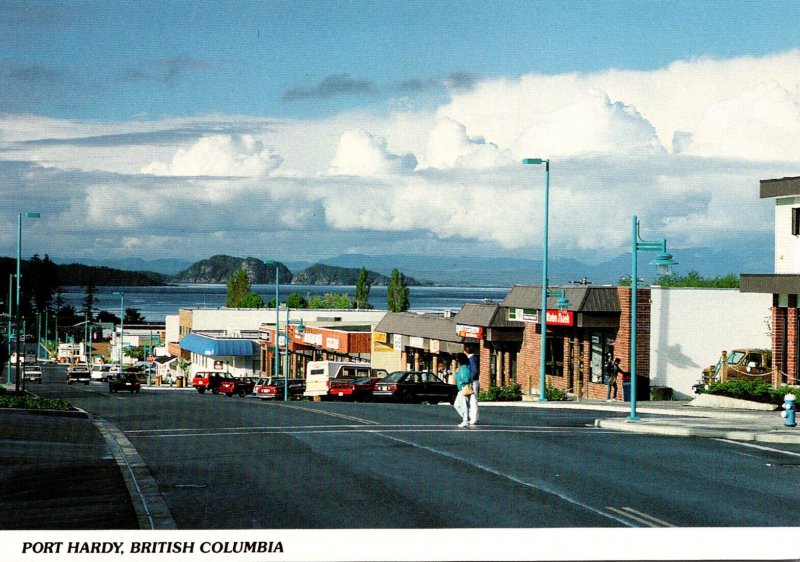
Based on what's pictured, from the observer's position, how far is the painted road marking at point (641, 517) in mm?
9562

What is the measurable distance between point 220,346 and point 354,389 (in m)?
49.4

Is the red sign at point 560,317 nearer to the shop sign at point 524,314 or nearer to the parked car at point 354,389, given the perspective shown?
the shop sign at point 524,314

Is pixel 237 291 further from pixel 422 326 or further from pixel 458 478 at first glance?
pixel 458 478

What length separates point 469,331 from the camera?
55.0 meters

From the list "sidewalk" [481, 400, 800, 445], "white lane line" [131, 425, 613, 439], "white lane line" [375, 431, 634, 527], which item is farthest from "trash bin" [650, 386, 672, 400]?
"white lane line" [375, 431, 634, 527]

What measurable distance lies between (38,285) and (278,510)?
5124 mm

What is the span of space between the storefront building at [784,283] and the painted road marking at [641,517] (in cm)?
2296

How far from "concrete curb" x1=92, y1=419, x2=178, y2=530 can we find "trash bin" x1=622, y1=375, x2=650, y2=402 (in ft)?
86.3

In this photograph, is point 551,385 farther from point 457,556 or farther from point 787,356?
point 457,556

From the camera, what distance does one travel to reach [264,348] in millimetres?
93812

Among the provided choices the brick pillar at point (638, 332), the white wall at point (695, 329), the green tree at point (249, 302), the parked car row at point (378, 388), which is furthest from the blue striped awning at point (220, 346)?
the white wall at point (695, 329)

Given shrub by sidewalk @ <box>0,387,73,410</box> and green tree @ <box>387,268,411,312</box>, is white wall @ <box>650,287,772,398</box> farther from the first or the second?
green tree @ <box>387,268,411,312</box>

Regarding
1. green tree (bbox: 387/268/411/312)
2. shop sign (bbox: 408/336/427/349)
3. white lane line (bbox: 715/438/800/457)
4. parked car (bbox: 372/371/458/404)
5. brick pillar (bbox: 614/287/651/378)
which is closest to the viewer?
white lane line (bbox: 715/438/800/457)

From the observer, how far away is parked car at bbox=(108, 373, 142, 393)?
201 feet
